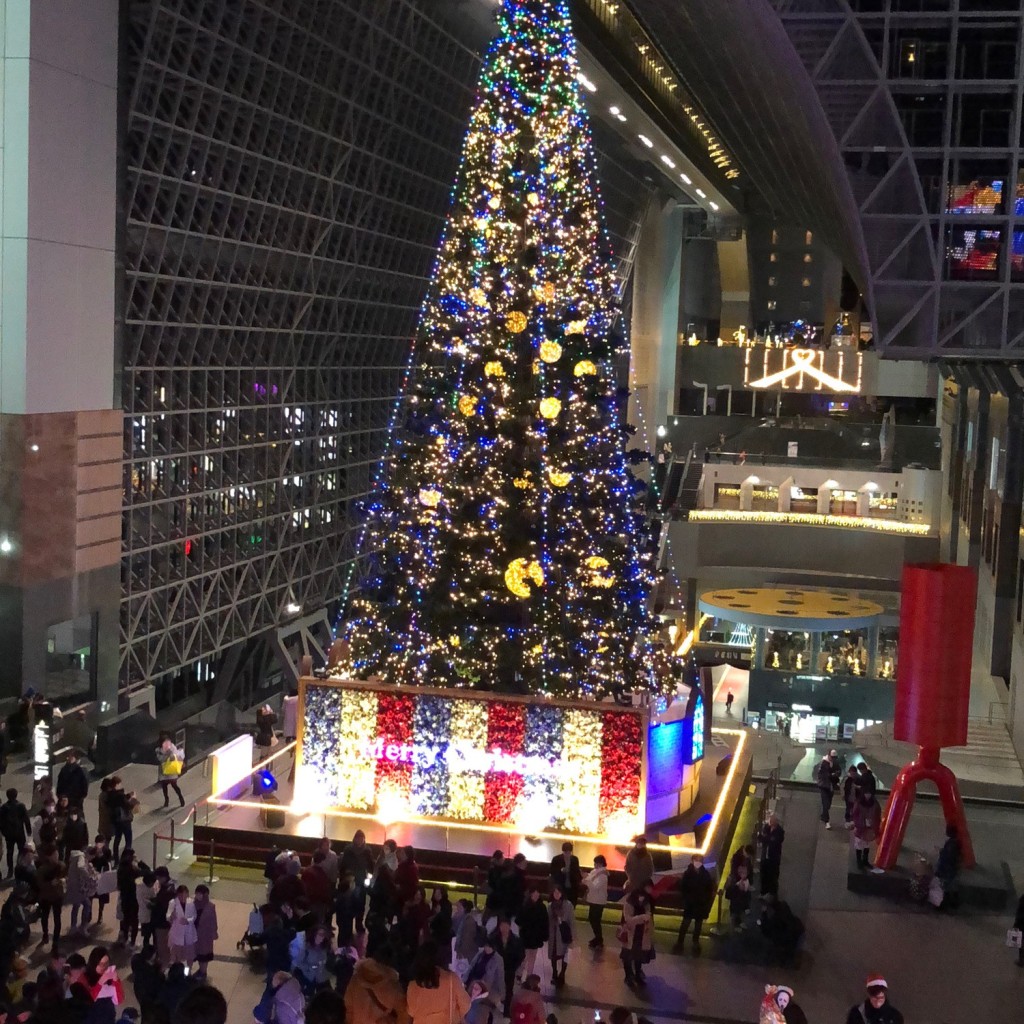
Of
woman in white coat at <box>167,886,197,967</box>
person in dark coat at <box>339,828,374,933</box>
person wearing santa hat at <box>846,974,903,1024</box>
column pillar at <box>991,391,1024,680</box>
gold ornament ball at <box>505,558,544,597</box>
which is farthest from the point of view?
column pillar at <box>991,391,1024,680</box>

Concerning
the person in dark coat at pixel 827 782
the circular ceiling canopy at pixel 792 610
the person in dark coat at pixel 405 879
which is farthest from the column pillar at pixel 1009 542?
the person in dark coat at pixel 405 879

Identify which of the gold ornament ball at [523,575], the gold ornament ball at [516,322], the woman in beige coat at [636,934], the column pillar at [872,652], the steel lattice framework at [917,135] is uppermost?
the steel lattice framework at [917,135]

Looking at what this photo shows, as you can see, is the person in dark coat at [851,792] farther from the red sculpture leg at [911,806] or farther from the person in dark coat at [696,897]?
the person in dark coat at [696,897]

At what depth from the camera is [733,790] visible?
16.8 meters

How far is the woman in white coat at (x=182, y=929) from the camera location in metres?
10.3

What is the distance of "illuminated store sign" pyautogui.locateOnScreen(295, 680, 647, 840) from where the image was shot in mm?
14336

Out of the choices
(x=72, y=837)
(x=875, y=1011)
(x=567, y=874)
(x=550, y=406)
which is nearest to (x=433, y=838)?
(x=567, y=874)

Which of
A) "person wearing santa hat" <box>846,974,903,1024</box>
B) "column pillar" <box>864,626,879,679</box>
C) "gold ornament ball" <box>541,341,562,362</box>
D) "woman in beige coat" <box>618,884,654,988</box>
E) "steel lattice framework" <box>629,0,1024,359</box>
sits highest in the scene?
"steel lattice framework" <box>629,0,1024,359</box>

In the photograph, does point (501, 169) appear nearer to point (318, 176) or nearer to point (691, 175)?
point (318, 176)

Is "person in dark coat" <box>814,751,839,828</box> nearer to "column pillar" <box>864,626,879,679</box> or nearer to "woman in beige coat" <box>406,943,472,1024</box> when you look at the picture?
"woman in beige coat" <box>406,943,472,1024</box>

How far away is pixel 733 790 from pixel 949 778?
3.06m

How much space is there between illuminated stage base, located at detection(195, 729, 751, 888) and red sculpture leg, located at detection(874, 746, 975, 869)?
1684 mm

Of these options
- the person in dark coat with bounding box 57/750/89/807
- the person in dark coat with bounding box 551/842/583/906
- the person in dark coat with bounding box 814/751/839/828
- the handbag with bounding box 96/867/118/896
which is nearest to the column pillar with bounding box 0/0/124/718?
the person in dark coat with bounding box 57/750/89/807

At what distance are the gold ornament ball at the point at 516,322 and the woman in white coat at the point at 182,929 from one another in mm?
6678
